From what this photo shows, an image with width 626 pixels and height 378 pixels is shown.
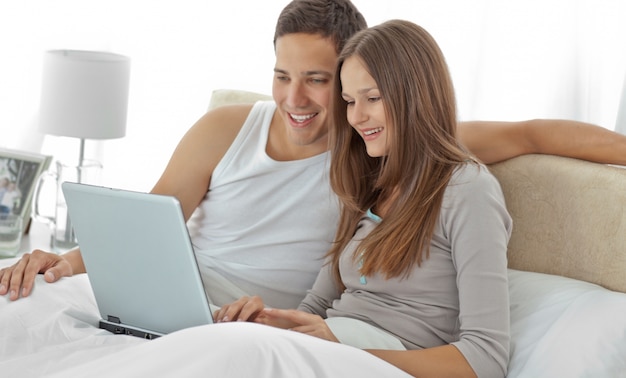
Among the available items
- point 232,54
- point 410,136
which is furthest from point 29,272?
point 232,54

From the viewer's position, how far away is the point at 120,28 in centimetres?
310

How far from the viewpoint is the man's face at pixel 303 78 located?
1.90 meters

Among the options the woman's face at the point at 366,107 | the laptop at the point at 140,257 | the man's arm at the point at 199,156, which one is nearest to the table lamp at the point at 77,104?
the man's arm at the point at 199,156

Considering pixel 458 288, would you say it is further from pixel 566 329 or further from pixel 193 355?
pixel 193 355

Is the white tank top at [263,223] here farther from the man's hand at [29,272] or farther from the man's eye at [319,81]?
the man's hand at [29,272]

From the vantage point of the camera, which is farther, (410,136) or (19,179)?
(19,179)

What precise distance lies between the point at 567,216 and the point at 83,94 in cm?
137

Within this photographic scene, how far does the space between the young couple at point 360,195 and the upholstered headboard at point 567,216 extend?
5 centimetres

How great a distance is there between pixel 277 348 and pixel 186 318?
245mm

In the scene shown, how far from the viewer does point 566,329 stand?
1633 mm

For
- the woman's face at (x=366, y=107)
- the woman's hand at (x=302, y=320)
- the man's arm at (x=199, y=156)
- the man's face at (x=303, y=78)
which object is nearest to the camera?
the woman's hand at (x=302, y=320)

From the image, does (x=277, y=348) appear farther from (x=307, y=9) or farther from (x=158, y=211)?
(x=307, y=9)

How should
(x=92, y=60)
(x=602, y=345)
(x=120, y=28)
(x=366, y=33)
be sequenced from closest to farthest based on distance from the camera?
(x=602, y=345) < (x=366, y=33) < (x=92, y=60) < (x=120, y=28)

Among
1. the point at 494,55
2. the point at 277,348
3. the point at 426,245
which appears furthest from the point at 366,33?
the point at 494,55
